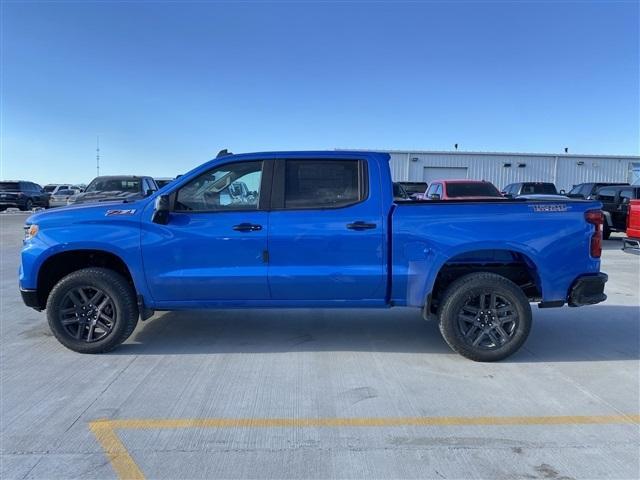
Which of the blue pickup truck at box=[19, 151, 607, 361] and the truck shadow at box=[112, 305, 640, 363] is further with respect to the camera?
the truck shadow at box=[112, 305, 640, 363]

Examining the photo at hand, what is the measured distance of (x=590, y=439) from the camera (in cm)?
339

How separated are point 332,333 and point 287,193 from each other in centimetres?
179

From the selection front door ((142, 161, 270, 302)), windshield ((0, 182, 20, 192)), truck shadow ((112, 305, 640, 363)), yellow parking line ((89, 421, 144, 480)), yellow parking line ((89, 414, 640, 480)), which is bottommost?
yellow parking line ((89, 421, 144, 480))

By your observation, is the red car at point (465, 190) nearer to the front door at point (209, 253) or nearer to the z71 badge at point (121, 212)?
the front door at point (209, 253)

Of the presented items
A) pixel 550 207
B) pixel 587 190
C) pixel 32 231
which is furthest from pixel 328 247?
pixel 587 190

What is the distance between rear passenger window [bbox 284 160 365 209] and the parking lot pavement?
5.02 feet

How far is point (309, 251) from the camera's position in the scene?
4746mm

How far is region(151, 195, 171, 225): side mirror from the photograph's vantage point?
4.66m

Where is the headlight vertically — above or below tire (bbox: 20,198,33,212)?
above

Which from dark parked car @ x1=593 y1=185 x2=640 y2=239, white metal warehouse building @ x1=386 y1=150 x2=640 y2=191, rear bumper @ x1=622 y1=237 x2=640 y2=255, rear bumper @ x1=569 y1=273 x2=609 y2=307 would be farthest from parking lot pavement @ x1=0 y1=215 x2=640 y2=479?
white metal warehouse building @ x1=386 y1=150 x2=640 y2=191

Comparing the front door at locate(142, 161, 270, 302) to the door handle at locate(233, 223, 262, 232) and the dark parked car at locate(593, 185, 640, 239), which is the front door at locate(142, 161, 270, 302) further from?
the dark parked car at locate(593, 185, 640, 239)

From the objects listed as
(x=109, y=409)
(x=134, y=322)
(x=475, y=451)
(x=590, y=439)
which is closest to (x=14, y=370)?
(x=134, y=322)

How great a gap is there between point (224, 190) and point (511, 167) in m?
Result: 29.6

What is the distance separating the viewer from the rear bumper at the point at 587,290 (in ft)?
15.7
